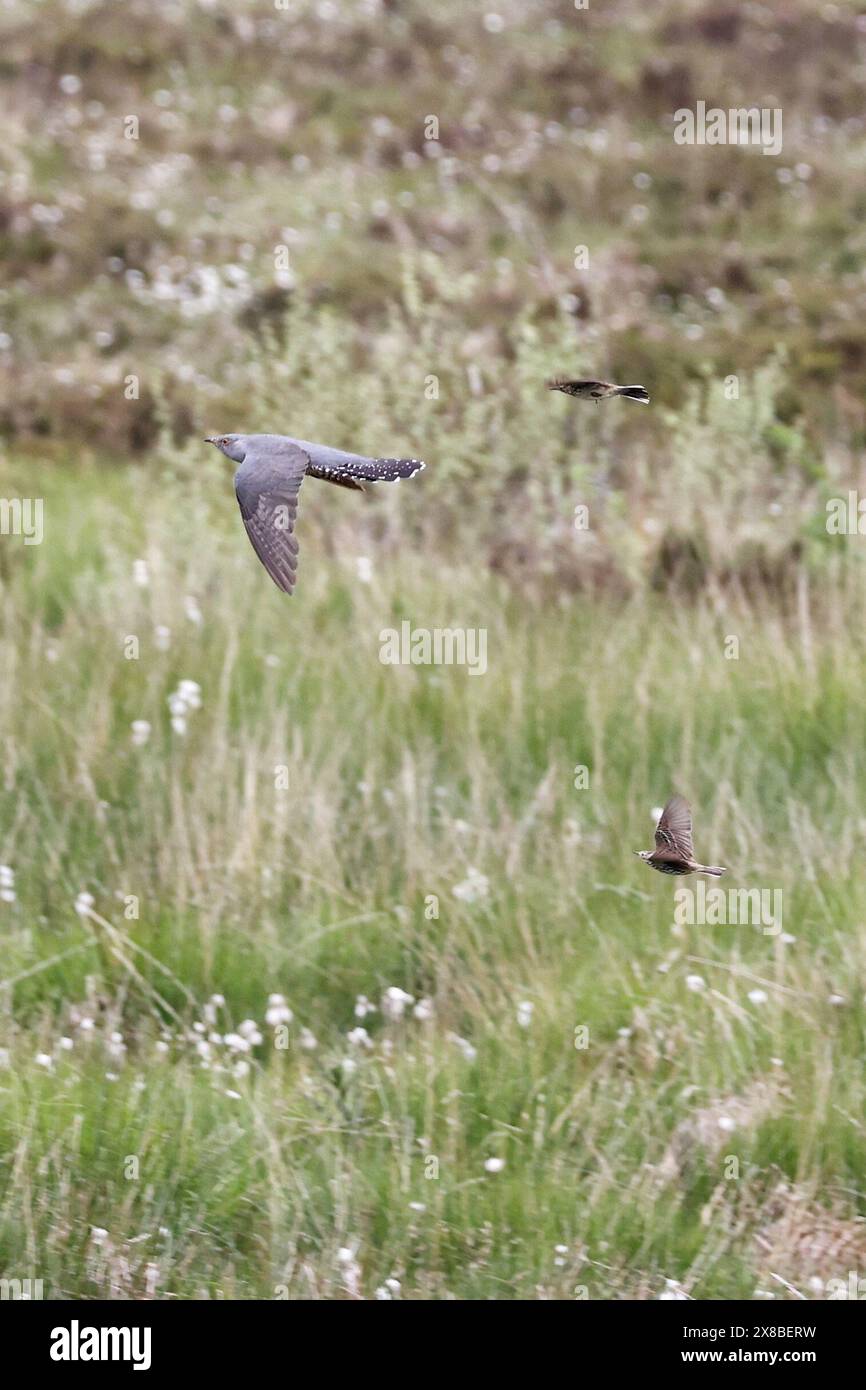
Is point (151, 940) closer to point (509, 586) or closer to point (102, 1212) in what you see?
point (102, 1212)

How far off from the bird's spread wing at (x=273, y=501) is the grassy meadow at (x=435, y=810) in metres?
1.34

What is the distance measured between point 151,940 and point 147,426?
18.4 ft

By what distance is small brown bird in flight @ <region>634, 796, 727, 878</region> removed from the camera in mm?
4223

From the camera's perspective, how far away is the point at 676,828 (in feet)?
14.7

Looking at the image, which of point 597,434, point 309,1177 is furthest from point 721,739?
point 597,434

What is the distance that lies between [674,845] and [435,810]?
1.47 metres

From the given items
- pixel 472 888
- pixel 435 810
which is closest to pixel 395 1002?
pixel 472 888

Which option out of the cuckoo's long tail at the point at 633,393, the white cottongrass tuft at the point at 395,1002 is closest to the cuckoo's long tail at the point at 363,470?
the cuckoo's long tail at the point at 633,393

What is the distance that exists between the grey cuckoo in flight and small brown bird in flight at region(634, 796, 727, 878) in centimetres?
104

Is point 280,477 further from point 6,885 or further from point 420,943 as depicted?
point 6,885

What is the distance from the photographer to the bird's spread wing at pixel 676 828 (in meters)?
4.35

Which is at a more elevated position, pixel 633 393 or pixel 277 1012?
pixel 633 393

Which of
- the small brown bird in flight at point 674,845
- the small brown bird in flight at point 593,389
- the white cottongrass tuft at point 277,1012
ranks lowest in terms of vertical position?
the white cottongrass tuft at point 277,1012

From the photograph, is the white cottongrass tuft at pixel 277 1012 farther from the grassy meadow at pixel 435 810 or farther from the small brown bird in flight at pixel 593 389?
the small brown bird in flight at pixel 593 389
